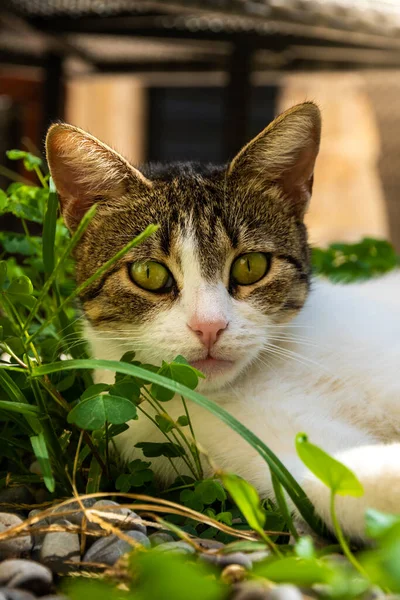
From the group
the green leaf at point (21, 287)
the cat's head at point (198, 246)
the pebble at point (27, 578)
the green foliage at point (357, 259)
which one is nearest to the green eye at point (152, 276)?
the cat's head at point (198, 246)

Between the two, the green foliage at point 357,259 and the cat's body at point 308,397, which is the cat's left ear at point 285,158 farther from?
the green foliage at point 357,259

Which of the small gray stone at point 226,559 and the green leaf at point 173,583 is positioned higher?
the green leaf at point 173,583

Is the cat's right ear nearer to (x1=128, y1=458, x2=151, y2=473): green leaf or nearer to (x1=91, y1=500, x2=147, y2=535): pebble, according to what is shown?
(x1=128, y1=458, x2=151, y2=473): green leaf

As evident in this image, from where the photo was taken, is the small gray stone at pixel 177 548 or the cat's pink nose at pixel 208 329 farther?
the cat's pink nose at pixel 208 329

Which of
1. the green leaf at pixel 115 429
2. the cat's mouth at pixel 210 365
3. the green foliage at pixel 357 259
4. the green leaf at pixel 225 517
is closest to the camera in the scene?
the green leaf at pixel 225 517

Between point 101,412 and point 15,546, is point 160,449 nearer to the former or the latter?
point 101,412

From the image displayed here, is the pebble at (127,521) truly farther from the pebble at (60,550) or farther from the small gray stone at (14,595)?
Answer: the small gray stone at (14,595)

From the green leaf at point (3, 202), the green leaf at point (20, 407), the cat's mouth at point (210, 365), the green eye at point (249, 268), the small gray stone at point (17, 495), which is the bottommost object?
the small gray stone at point (17, 495)

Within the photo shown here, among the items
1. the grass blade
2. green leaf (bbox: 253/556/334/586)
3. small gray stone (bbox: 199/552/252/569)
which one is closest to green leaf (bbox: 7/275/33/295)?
the grass blade

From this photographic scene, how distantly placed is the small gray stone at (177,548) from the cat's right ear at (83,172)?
2.50ft

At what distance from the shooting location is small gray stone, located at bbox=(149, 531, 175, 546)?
34.3 inches

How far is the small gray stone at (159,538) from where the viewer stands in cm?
87

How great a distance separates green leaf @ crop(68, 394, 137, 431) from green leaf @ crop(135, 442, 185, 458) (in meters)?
0.16

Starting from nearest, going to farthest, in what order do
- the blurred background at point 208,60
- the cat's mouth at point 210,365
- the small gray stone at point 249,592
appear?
the small gray stone at point 249,592
the cat's mouth at point 210,365
the blurred background at point 208,60
